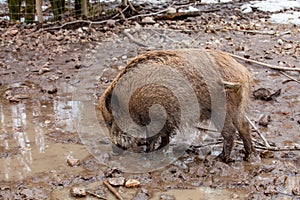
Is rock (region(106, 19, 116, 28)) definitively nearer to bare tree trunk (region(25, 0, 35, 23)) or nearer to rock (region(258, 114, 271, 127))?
bare tree trunk (region(25, 0, 35, 23))

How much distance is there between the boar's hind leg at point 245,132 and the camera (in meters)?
4.43

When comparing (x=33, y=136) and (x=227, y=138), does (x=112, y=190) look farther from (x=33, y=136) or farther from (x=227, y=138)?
(x=33, y=136)

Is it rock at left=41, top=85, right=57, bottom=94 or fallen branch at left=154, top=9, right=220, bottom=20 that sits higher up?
fallen branch at left=154, top=9, right=220, bottom=20

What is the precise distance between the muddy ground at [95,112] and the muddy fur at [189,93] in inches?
15.6

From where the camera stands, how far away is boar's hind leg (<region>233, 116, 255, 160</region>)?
174 inches

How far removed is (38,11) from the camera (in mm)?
9516

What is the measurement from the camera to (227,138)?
14.6ft

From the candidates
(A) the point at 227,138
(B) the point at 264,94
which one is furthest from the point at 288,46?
(A) the point at 227,138

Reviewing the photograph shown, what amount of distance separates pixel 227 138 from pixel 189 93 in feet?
1.90

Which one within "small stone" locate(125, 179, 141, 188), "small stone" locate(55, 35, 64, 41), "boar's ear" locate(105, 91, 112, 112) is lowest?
"small stone" locate(125, 179, 141, 188)

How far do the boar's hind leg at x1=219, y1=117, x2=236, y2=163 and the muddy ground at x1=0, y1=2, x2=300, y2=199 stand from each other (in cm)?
11

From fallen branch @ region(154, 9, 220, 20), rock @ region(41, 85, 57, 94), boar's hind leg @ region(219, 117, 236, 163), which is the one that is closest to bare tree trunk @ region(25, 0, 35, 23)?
fallen branch @ region(154, 9, 220, 20)

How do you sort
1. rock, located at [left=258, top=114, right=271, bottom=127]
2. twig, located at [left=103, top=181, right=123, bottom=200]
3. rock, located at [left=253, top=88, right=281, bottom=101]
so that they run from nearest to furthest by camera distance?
twig, located at [left=103, top=181, right=123, bottom=200] < rock, located at [left=258, top=114, right=271, bottom=127] < rock, located at [left=253, top=88, right=281, bottom=101]

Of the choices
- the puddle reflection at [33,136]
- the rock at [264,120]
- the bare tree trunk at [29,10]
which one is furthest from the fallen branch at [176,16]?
the rock at [264,120]
